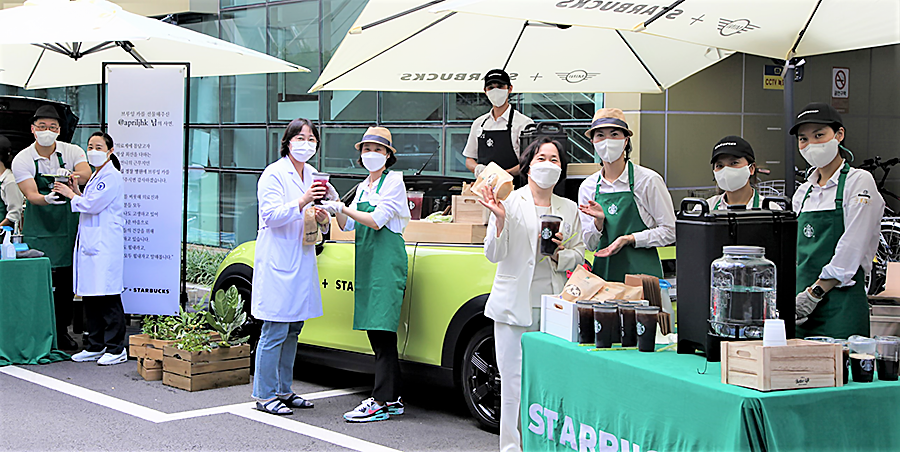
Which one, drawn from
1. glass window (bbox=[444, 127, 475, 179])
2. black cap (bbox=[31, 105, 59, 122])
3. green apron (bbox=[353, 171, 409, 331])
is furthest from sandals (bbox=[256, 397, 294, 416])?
glass window (bbox=[444, 127, 475, 179])

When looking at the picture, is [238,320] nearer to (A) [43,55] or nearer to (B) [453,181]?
(B) [453,181]

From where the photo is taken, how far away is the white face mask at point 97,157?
8.21 m

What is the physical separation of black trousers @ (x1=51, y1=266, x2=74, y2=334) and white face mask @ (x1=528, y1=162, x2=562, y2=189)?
20.3ft

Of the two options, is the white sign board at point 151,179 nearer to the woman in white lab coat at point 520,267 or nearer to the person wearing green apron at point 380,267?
the person wearing green apron at point 380,267

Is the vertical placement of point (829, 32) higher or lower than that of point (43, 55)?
lower

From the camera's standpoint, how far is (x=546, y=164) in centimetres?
489

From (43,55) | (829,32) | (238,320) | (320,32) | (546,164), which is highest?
(320,32)

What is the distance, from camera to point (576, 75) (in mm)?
7570

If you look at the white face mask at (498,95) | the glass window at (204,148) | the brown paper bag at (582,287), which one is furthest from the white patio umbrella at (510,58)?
the glass window at (204,148)

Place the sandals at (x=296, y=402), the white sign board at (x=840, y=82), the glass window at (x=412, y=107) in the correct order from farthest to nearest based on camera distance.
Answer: the white sign board at (x=840, y=82) → the glass window at (x=412, y=107) → the sandals at (x=296, y=402)

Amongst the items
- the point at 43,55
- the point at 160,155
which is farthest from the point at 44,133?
the point at 43,55

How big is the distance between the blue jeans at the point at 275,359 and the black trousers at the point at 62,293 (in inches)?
149

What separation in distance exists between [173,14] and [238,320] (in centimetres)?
971

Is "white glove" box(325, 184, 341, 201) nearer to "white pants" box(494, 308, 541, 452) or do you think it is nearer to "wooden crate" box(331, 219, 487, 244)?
"wooden crate" box(331, 219, 487, 244)
